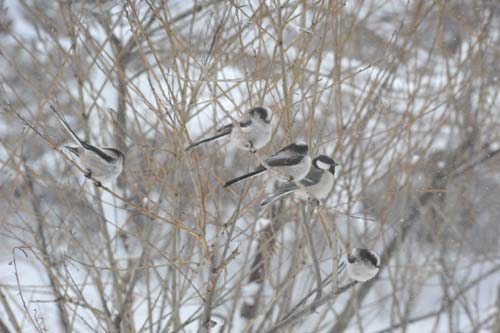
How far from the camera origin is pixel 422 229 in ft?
14.9

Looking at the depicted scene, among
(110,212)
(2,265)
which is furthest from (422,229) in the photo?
(2,265)

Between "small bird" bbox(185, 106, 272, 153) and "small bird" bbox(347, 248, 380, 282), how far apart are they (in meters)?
0.56

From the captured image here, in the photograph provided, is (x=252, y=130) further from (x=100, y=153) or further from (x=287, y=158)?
(x=100, y=153)

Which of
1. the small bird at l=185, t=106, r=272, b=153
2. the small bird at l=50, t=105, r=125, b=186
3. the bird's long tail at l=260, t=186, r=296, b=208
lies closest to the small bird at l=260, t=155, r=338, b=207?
the bird's long tail at l=260, t=186, r=296, b=208

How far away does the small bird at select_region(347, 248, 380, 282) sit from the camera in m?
1.82

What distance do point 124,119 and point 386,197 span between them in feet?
4.89

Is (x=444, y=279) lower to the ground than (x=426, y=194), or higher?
lower

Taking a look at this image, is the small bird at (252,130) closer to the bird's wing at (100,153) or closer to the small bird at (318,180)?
the small bird at (318,180)

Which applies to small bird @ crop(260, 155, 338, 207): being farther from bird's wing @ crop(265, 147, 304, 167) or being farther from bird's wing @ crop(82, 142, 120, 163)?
bird's wing @ crop(82, 142, 120, 163)

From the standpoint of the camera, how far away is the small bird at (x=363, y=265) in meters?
1.82

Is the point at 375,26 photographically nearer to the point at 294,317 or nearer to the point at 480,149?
the point at 480,149

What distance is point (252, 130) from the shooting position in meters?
1.70

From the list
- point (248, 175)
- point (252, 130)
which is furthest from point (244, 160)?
point (248, 175)

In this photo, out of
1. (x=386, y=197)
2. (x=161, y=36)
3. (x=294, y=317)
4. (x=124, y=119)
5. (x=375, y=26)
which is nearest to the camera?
(x=294, y=317)
